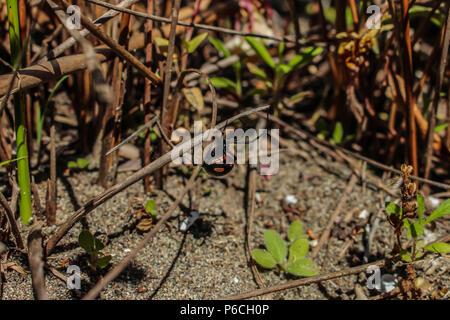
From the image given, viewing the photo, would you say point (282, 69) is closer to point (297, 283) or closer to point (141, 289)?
point (297, 283)

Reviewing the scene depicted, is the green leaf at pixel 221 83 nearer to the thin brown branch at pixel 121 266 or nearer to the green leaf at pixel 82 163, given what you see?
the green leaf at pixel 82 163

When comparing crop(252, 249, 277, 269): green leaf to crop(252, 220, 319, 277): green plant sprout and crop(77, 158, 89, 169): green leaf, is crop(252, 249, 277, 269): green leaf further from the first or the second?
crop(77, 158, 89, 169): green leaf

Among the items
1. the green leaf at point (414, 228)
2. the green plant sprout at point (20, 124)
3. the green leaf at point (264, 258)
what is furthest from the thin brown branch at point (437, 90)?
the green plant sprout at point (20, 124)

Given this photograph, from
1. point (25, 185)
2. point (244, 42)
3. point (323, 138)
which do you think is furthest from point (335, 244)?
point (25, 185)

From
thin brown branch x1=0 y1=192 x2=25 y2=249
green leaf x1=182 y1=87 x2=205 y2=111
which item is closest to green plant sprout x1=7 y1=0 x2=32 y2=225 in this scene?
thin brown branch x1=0 y1=192 x2=25 y2=249

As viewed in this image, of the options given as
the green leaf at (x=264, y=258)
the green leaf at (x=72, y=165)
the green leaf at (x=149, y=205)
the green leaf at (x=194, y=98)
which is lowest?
the green leaf at (x=264, y=258)

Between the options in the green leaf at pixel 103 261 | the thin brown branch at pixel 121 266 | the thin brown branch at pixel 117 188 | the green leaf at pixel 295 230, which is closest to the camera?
the thin brown branch at pixel 121 266

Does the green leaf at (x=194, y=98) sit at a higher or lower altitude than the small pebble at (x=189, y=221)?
higher
